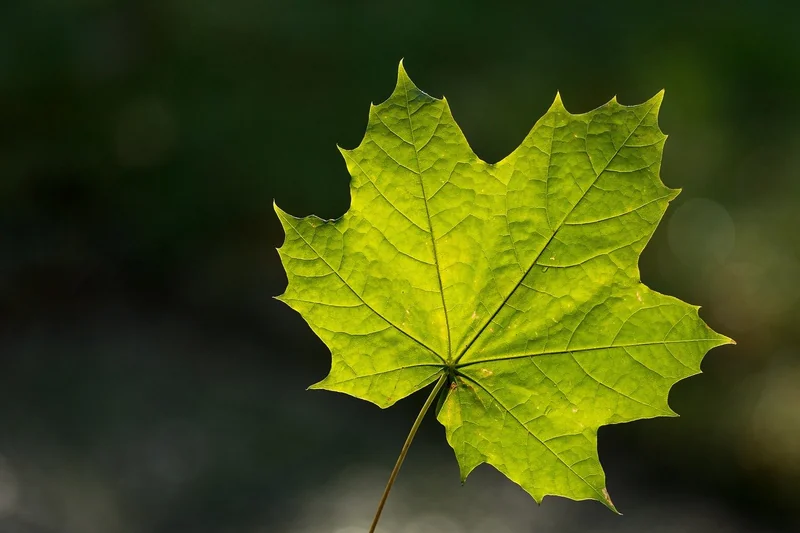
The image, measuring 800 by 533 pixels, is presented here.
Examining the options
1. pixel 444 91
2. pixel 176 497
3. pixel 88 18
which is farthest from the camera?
pixel 88 18

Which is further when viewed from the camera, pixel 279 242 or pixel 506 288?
pixel 279 242

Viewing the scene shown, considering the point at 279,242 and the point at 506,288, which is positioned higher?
the point at 279,242

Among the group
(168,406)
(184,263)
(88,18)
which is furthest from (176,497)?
(88,18)

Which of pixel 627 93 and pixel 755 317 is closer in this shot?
pixel 755 317

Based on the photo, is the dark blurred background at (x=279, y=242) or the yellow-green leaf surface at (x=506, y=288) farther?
the dark blurred background at (x=279, y=242)

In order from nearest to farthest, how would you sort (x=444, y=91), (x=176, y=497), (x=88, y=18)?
(x=176, y=497) < (x=444, y=91) < (x=88, y=18)

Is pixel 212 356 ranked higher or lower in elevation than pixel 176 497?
higher

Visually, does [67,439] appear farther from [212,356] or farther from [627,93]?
[627,93]
